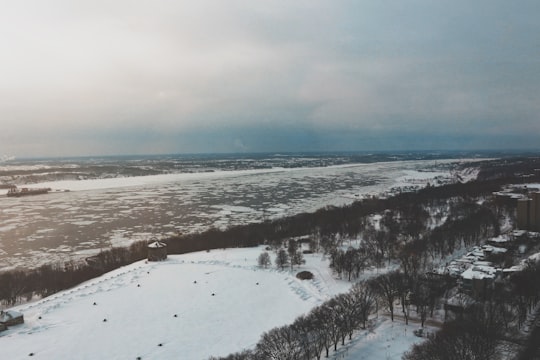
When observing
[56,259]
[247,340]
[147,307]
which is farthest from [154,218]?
[247,340]

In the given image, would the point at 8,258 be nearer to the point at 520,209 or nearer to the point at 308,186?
the point at 520,209

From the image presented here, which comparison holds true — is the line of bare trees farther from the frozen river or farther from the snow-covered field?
the frozen river

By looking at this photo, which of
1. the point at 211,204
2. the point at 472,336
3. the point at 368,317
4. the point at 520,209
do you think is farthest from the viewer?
the point at 211,204

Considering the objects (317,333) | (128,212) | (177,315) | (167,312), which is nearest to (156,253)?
(167,312)

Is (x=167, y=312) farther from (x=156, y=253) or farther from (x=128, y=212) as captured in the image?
(x=128, y=212)

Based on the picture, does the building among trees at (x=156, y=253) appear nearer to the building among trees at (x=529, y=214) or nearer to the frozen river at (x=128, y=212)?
the frozen river at (x=128, y=212)

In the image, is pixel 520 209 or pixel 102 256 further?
pixel 520 209
